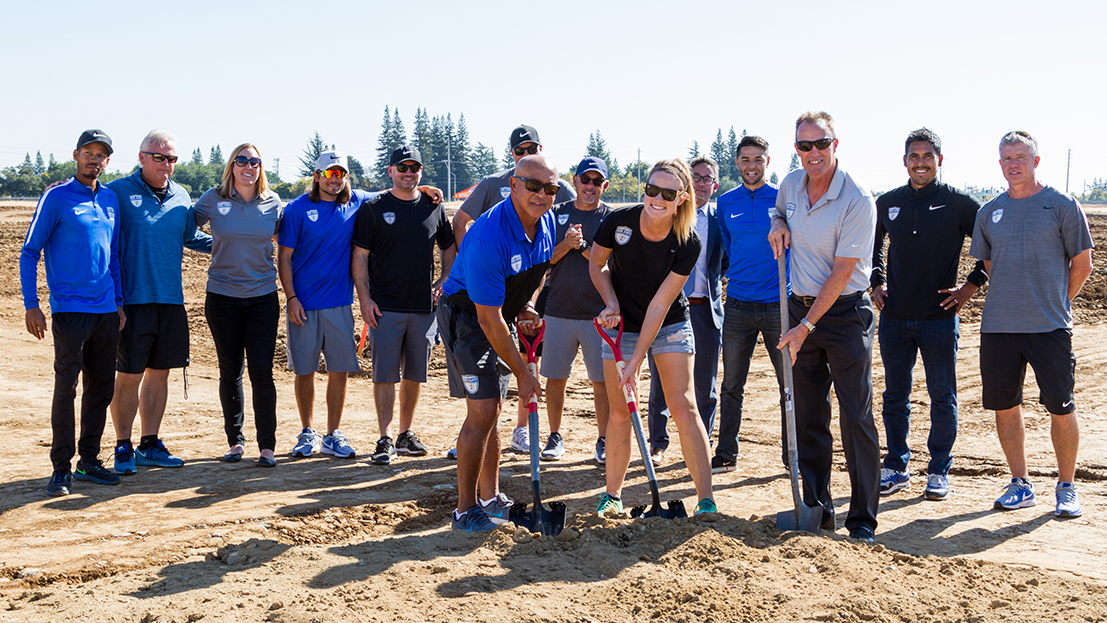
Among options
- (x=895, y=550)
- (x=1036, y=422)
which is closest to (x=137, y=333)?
(x=895, y=550)

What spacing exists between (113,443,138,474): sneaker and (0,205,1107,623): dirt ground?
0.11 m

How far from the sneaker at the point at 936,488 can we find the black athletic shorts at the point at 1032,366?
0.64 metres

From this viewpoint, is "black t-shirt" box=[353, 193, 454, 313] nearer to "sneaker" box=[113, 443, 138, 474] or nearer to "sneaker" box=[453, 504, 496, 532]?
"sneaker" box=[113, 443, 138, 474]

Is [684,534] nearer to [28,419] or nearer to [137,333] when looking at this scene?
[137,333]

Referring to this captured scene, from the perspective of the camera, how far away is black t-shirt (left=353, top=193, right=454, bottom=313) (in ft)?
22.2

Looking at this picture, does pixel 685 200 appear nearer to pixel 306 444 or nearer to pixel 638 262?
pixel 638 262

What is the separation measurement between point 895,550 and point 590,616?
204cm

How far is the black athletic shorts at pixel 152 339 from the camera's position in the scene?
6.19 metres

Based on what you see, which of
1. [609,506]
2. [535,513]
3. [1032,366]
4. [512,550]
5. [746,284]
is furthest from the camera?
[746,284]

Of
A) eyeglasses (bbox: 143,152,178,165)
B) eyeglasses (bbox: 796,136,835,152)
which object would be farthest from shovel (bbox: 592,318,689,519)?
eyeglasses (bbox: 143,152,178,165)

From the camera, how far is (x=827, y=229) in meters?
4.68

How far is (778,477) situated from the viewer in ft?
21.3

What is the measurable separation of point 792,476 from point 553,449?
259cm

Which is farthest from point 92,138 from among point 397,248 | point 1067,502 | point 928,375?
point 1067,502
